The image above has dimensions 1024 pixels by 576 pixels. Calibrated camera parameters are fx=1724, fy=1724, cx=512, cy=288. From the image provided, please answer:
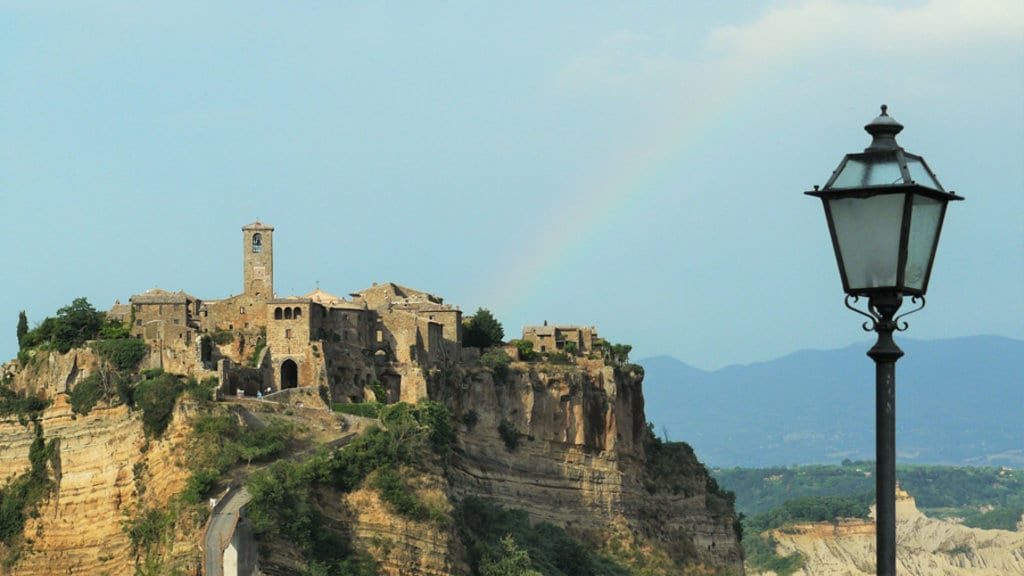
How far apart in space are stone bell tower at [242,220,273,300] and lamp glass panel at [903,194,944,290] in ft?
202

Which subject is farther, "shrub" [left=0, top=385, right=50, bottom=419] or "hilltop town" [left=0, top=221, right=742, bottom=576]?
"shrub" [left=0, top=385, right=50, bottom=419]

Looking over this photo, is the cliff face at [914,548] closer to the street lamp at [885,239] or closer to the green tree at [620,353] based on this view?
the green tree at [620,353]

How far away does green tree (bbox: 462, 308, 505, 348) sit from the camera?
271 ft

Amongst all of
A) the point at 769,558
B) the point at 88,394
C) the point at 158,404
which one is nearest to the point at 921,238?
the point at 158,404

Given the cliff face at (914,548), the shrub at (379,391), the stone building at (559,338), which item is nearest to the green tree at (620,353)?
the stone building at (559,338)

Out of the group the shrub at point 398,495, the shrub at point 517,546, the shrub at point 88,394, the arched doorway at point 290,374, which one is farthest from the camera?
the arched doorway at point 290,374

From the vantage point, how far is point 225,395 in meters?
66.8

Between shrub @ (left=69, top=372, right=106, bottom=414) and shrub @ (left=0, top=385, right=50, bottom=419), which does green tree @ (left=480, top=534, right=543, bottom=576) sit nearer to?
shrub @ (left=69, top=372, right=106, bottom=414)

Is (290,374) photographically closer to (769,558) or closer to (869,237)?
(869,237)

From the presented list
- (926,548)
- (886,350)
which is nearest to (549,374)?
(886,350)

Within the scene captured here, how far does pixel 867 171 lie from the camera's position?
36.2 feet

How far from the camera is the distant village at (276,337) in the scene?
6906 centimetres

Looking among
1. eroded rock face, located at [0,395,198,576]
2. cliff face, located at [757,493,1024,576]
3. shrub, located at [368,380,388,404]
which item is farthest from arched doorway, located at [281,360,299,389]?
cliff face, located at [757,493,1024,576]

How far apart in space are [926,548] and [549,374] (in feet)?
364
